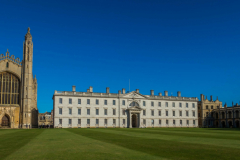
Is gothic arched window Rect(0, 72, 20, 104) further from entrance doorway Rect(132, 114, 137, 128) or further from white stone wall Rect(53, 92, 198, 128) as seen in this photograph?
entrance doorway Rect(132, 114, 137, 128)

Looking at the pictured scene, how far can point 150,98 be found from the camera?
7656 centimetres

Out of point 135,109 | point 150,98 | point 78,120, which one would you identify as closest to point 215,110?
point 150,98

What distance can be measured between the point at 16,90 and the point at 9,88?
66.1 inches

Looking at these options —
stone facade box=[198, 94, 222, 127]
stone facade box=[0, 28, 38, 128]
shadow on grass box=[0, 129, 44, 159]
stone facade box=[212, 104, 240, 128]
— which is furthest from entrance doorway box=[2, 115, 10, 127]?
stone facade box=[212, 104, 240, 128]

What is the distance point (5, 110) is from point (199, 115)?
63.0 metres

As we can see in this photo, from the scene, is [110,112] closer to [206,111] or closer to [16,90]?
[16,90]

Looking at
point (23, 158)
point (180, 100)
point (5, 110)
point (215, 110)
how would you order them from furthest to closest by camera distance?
1. point (215, 110)
2. point (180, 100)
3. point (5, 110)
4. point (23, 158)

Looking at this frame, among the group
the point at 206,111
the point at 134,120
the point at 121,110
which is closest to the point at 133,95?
the point at 121,110

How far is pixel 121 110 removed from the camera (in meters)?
72.7

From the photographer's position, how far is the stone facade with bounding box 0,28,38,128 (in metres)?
60.6

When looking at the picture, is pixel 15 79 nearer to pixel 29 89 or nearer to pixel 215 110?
pixel 29 89

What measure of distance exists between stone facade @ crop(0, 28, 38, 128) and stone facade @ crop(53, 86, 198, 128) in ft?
23.7

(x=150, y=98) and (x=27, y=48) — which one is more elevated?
(x=27, y=48)

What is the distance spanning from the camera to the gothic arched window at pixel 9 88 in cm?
6116
